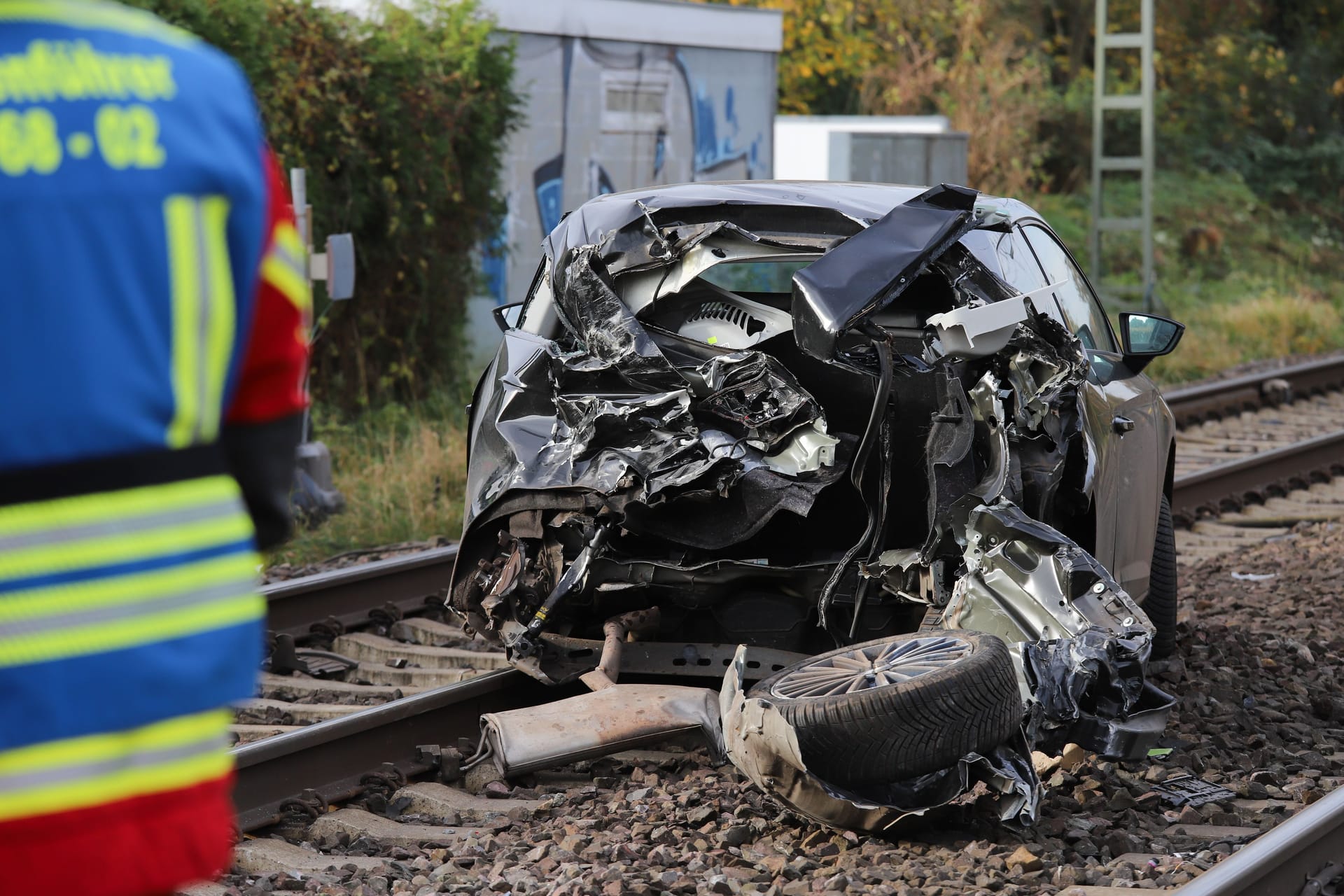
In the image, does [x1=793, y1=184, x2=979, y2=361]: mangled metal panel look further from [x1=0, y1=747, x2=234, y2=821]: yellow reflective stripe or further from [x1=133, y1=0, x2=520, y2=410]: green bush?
[x1=133, y1=0, x2=520, y2=410]: green bush

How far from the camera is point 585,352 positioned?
5.74 meters

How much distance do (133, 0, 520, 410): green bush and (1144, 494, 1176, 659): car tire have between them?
7.10 metres

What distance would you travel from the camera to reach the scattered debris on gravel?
432 cm

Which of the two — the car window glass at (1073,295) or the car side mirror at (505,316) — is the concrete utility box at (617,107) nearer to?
the car side mirror at (505,316)

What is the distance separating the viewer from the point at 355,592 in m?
7.67

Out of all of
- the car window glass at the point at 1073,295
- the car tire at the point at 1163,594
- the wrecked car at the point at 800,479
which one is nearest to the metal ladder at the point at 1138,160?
the car tire at the point at 1163,594

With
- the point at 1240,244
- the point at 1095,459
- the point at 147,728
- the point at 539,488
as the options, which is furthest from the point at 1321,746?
the point at 1240,244

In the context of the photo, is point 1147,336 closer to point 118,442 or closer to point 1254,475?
point 118,442

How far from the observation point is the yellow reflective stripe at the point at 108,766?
165 cm

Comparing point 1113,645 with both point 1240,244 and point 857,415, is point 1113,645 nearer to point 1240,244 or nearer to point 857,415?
point 857,415

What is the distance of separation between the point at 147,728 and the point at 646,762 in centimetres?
381

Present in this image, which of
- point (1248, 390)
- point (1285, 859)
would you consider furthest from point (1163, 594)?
point (1248, 390)

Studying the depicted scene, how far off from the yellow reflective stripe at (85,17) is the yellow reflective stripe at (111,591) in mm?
589

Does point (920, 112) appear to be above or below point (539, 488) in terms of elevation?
above
